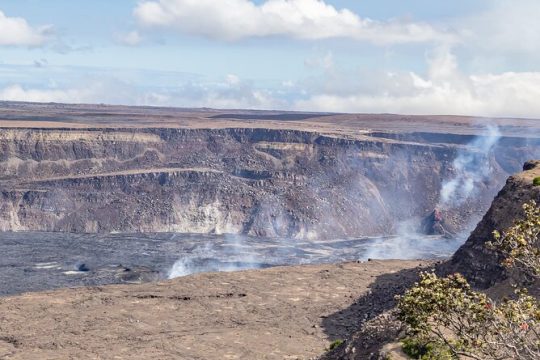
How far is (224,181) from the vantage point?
5856 inches

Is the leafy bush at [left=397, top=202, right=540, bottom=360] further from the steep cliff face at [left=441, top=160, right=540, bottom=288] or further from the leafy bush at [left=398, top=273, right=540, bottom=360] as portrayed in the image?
the steep cliff face at [left=441, top=160, right=540, bottom=288]

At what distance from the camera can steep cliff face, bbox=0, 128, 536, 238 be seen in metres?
137

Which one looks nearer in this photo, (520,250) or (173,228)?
(520,250)

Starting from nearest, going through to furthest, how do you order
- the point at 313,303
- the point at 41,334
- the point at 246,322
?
the point at 41,334 → the point at 246,322 → the point at 313,303

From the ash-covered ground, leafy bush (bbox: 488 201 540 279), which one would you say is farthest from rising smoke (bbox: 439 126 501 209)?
leafy bush (bbox: 488 201 540 279)

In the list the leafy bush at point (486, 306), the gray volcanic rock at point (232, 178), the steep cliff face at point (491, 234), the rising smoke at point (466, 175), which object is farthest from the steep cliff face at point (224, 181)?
the leafy bush at point (486, 306)

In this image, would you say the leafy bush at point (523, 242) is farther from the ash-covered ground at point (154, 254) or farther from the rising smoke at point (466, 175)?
the rising smoke at point (466, 175)

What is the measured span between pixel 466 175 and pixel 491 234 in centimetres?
10322

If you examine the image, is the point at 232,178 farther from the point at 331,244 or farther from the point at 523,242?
the point at 523,242

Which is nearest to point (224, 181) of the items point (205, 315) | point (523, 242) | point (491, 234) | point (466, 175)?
point (466, 175)

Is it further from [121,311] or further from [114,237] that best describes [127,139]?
[121,311]

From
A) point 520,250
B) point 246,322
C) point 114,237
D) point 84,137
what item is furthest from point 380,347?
point 84,137

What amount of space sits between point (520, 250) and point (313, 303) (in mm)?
49176

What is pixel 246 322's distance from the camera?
59.8 meters
